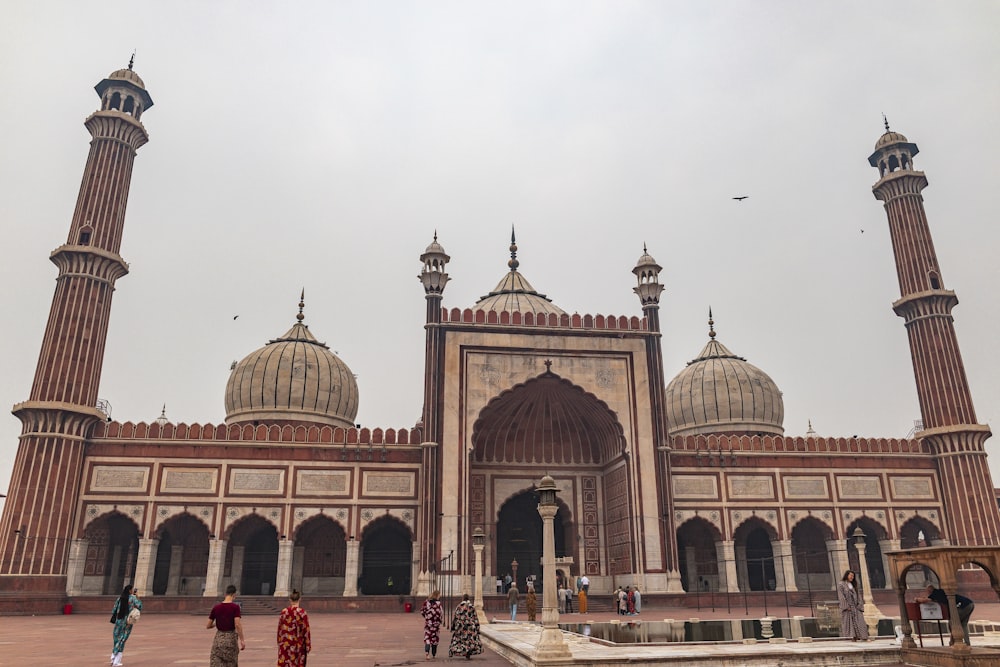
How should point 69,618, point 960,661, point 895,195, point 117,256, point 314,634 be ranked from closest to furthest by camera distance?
point 960,661 < point 314,634 < point 69,618 < point 117,256 < point 895,195

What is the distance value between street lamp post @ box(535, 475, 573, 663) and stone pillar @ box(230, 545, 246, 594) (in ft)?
54.2

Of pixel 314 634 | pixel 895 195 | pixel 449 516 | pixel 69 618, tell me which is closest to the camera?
pixel 314 634

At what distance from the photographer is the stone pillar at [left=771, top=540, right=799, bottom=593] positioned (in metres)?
22.7

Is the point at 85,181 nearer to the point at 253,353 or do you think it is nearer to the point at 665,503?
the point at 253,353

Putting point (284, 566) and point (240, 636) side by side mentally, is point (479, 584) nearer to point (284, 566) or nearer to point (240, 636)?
point (284, 566)

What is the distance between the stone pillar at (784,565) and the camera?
22.7 meters

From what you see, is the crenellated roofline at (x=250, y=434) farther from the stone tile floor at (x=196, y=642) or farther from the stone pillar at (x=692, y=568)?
the stone pillar at (x=692, y=568)

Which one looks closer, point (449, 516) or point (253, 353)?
point (449, 516)

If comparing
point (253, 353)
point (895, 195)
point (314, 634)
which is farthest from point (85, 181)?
point (895, 195)

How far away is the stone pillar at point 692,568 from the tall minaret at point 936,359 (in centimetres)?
817

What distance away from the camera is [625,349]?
77.1 ft

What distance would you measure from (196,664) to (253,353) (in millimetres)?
20114

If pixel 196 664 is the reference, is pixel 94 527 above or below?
above

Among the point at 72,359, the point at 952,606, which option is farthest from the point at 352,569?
the point at 952,606
